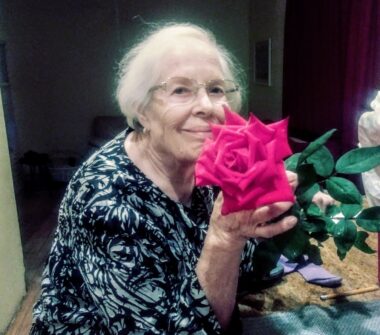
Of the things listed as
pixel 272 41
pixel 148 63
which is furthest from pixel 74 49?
pixel 148 63

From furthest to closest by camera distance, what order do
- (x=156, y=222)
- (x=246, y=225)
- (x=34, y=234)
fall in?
(x=34, y=234) → (x=156, y=222) → (x=246, y=225)

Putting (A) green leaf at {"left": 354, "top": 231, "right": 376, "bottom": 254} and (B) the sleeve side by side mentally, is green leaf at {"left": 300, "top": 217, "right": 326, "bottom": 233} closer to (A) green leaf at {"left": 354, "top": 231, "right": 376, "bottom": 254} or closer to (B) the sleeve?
(A) green leaf at {"left": 354, "top": 231, "right": 376, "bottom": 254}

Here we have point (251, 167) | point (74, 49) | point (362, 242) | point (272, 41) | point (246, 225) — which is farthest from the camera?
point (74, 49)

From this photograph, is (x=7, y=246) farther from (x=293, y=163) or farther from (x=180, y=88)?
(x=293, y=163)

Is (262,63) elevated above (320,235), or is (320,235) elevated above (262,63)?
(320,235)

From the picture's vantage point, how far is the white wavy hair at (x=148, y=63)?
0.83 m

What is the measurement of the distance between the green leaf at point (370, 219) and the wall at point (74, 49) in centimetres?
467

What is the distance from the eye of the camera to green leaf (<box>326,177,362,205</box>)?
58 cm

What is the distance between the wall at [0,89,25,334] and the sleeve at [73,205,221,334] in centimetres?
99

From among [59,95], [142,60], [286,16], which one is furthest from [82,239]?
[59,95]

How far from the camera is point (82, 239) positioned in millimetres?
744

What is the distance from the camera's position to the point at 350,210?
0.62 m

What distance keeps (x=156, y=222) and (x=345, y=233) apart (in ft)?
1.11

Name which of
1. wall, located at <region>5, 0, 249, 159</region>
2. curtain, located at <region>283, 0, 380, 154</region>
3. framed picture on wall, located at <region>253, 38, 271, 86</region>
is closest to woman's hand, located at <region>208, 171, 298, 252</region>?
curtain, located at <region>283, 0, 380, 154</region>
